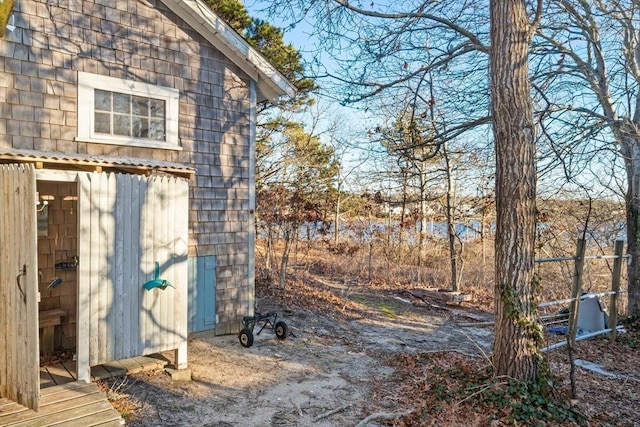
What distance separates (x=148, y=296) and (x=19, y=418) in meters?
1.67

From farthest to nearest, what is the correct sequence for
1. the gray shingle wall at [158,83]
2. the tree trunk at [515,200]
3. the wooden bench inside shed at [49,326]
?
the wooden bench inside shed at [49,326] < the gray shingle wall at [158,83] < the tree trunk at [515,200]

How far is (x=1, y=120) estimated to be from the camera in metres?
5.00

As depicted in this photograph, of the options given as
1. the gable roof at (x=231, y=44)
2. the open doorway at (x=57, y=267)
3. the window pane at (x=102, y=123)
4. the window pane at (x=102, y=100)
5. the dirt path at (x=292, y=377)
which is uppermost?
the gable roof at (x=231, y=44)

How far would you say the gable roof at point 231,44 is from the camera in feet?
20.7

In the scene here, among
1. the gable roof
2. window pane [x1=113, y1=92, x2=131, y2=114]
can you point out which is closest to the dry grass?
the gable roof

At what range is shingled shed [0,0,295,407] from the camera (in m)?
4.23

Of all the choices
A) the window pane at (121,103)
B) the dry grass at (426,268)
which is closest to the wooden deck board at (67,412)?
the window pane at (121,103)

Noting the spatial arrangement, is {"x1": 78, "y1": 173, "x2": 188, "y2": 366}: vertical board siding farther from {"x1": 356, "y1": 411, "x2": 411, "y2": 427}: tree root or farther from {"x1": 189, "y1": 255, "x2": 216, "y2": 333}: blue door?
{"x1": 356, "y1": 411, "x2": 411, "y2": 427}: tree root

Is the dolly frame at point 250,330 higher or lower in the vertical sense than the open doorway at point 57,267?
lower

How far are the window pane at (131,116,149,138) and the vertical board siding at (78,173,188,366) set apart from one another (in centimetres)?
174

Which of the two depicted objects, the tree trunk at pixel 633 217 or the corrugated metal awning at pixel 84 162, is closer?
the corrugated metal awning at pixel 84 162

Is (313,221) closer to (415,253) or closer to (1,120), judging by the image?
(415,253)

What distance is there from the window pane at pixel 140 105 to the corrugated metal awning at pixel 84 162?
0.97m

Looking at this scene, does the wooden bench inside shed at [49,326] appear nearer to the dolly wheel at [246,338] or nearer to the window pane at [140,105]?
the dolly wheel at [246,338]
